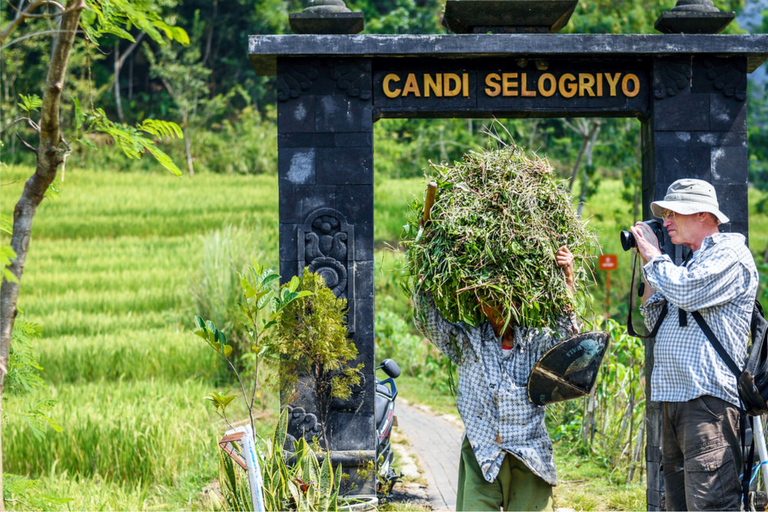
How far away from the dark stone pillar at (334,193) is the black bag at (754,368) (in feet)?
6.10

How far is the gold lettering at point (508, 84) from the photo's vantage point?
14.8ft

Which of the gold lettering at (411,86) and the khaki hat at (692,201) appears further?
the gold lettering at (411,86)

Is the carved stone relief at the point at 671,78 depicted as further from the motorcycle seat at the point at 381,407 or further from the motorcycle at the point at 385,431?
the motorcycle seat at the point at 381,407

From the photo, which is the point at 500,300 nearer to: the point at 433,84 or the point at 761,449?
the point at 761,449

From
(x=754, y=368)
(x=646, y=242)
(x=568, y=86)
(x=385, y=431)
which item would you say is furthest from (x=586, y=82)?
(x=385, y=431)

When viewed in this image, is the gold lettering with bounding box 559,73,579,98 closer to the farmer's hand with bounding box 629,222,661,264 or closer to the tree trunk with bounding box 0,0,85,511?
the farmer's hand with bounding box 629,222,661,264

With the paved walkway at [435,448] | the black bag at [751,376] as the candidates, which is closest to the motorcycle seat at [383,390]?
the paved walkway at [435,448]

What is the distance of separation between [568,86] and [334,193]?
4.63 feet

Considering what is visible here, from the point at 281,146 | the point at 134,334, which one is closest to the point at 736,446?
the point at 281,146

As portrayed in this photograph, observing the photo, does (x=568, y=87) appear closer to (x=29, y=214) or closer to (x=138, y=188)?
(x=29, y=214)

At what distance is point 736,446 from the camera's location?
3197 mm

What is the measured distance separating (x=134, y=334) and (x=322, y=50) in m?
6.25

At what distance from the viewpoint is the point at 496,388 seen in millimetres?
3273

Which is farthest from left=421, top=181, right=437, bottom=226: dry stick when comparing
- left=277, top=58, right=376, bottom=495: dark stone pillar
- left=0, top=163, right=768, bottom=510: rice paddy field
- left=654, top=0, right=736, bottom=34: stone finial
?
left=654, top=0, right=736, bottom=34: stone finial
